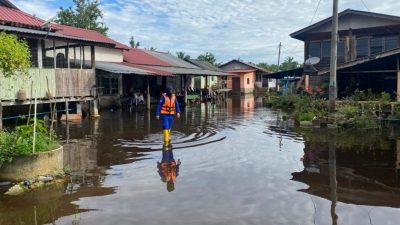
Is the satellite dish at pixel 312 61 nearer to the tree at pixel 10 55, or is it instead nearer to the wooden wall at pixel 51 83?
the wooden wall at pixel 51 83

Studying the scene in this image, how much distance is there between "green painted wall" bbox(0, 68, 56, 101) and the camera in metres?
15.4

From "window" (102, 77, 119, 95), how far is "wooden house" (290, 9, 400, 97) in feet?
44.1

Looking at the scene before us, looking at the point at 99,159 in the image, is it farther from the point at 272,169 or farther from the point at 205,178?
the point at 272,169

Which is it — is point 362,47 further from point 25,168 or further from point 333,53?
point 25,168

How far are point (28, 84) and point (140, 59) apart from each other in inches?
680

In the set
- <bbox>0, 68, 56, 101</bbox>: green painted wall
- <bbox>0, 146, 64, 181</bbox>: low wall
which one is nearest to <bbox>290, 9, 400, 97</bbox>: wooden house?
<bbox>0, 68, 56, 101</bbox>: green painted wall

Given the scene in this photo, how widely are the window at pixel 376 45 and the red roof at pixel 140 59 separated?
16.9 m

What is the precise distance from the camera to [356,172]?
8297 mm

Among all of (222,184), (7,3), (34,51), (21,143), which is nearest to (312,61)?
(34,51)

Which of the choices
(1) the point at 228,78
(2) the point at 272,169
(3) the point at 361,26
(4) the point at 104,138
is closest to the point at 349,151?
(2) the point at 272,169

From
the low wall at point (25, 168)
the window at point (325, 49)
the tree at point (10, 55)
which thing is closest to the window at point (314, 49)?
the window at point (325, 49)

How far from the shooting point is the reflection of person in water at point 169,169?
24.9 ft

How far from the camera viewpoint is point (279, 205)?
6160 millimetres

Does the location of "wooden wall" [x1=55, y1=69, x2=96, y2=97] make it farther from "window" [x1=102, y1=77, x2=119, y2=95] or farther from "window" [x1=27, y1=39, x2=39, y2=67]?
"window" [x1=102, y1=77, x2=119, y2=95]
